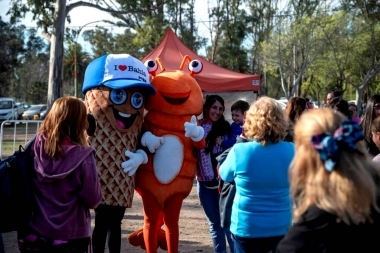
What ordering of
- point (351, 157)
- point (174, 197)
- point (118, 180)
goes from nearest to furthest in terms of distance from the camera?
point (351, 157) → point (118, 180) → point (174, 197)

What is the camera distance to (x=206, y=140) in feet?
18.6

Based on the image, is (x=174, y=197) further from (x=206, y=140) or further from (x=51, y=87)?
(x=51, y=87)

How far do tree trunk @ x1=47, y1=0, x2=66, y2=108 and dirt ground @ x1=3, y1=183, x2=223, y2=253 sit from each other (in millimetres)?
11602

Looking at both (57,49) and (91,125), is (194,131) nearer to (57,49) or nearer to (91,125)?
(91,125)

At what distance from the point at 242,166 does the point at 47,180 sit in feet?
3.90

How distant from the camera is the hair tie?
217cm

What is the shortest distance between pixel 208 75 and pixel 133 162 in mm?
7031

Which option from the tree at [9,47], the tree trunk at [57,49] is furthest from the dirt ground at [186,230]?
the tree at [9,47]


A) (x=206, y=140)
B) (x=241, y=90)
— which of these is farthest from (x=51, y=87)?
(x=206, y=140)

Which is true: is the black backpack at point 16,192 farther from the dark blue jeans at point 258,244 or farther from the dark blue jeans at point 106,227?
the dark blue jeans at point 106,227

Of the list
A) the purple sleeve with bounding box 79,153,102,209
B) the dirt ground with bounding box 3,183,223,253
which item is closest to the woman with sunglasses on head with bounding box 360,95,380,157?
the dirt ground with bounding box 3,183,223,253

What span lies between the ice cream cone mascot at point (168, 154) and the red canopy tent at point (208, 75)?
600cm

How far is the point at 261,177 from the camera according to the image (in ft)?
11.8

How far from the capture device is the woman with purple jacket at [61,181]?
3449 millimetres
